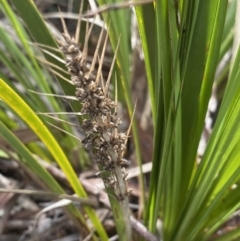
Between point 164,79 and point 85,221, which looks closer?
point 164,79

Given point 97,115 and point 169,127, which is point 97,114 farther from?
point 169,127

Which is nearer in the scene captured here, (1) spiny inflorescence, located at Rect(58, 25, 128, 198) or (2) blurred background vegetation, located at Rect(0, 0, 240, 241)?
(1) spiny inflorescence, located at Rect(58, 25, 128, 198)

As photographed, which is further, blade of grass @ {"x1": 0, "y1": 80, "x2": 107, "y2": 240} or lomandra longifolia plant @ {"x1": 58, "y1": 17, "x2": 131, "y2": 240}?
blade of grass @ {"x1": 0, "y1": 80, "x2": 107, "y2": 240}

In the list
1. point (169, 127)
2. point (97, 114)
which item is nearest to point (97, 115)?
point (97, 114)

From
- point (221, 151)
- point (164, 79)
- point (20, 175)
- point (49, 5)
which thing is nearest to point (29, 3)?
point (164, 79)

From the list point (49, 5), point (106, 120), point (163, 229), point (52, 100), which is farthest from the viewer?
point (49, 5)

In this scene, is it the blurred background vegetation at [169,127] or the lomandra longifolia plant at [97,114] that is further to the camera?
the blurred background vegetation at [169,127]

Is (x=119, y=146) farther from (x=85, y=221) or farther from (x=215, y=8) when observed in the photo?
(x=85, y=221)
